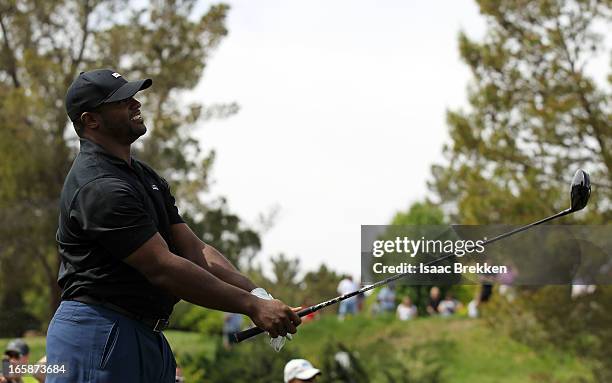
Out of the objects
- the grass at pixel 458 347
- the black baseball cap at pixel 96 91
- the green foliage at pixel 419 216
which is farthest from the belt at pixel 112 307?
the green foliage at pixel 419 216

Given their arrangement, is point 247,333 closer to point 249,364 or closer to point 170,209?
point 170,209

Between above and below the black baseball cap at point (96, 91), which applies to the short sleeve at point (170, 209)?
below

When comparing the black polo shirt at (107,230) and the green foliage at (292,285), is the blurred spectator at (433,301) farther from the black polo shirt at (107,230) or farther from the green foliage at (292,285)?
the black polo shirt at (107,230)

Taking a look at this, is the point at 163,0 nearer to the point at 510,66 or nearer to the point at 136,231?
the point at 510,66

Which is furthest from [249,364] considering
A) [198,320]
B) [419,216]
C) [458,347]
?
[419,216]

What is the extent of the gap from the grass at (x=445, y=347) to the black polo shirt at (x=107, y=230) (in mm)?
14879

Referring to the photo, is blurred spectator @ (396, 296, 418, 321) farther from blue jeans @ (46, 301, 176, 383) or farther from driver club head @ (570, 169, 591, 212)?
blue jeans @ (46, 301, 176, 383)

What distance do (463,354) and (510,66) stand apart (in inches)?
283

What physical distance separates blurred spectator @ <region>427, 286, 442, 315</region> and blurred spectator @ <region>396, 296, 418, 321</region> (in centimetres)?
36

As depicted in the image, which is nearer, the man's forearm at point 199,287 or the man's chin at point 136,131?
the man's forearm at point 199,287

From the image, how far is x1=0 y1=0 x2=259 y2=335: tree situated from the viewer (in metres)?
21.3

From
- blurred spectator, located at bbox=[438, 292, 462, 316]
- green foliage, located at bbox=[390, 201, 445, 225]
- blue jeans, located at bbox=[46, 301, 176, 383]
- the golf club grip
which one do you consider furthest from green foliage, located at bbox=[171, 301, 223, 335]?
blue jeans, located at bbox=[46, 301, 176, 383]

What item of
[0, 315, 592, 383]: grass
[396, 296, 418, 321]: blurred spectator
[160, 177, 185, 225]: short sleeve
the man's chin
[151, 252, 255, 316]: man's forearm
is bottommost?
[151, 252, 255, 316]: man's forearm

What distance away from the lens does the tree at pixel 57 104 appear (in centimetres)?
2127
